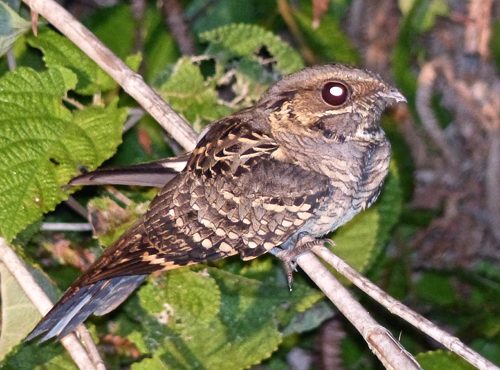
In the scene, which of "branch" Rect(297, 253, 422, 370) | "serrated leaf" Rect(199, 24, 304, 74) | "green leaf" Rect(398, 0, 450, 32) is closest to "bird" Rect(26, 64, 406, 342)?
"branch" Rect(297, 253, 422, 370)

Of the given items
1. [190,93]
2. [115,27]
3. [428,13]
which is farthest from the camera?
[428,13]

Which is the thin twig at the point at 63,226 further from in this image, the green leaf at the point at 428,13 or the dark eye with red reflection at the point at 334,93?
the green leaf at the point at 428,13

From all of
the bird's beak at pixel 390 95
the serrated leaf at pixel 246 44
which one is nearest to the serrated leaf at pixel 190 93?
the serrated leaf at pixel 246 44

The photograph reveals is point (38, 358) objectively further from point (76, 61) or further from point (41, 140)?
point (76, 61)

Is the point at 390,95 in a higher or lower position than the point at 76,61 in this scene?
lower

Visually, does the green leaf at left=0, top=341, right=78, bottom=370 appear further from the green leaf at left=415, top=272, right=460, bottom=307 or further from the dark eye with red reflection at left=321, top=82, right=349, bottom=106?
the green leaf at left=415, top=272, right=460, bottom=307

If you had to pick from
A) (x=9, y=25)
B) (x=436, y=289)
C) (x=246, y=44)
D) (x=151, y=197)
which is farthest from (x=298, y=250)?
(x=436, y=289)
